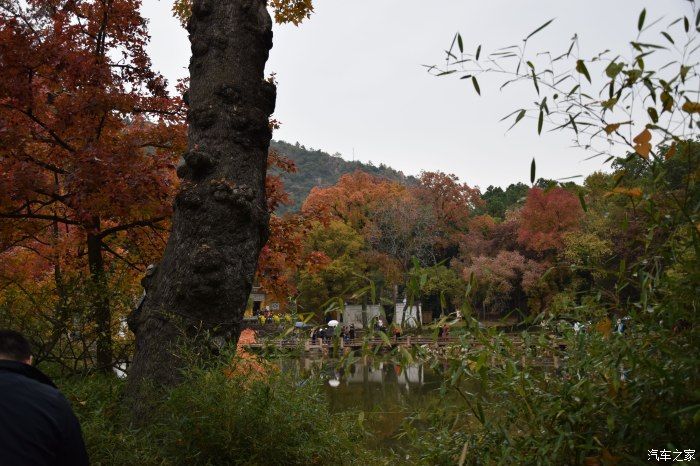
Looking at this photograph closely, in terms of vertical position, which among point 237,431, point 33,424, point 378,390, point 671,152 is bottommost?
point 378,390

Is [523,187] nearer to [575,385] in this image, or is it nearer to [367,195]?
[367,195]

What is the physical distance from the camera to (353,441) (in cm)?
323

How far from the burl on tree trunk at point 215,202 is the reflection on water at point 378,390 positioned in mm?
722

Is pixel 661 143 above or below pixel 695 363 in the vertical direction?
above

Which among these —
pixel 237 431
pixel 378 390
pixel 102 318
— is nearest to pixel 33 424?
pixel 237 431

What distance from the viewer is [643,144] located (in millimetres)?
1587

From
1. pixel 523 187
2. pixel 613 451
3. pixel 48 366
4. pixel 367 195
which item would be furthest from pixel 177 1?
pixel 523 187

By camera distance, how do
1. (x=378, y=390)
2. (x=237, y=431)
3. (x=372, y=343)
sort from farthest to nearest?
(x=378, y=390)
(x=237, y=431)
(x=372, y=343)

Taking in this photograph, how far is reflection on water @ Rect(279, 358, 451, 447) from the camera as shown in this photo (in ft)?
8.21

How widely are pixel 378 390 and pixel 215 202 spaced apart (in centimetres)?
1304

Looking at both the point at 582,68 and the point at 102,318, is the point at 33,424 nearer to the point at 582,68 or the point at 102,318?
Answer: the point at 582,68

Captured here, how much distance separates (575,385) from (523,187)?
201 ft

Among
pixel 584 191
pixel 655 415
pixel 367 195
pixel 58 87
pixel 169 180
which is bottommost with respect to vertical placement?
pixel 655 415

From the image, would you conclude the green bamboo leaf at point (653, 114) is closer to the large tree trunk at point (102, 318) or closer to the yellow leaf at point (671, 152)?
the yellow leaf at point (671, 152)
